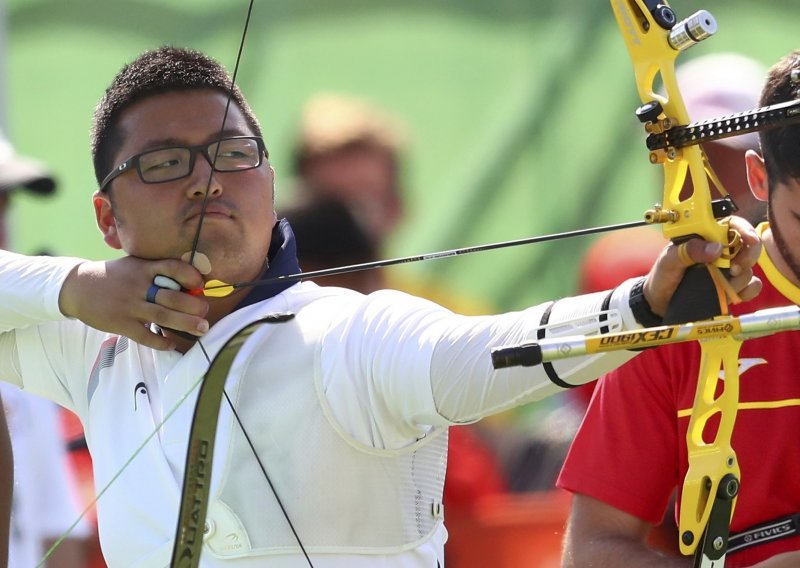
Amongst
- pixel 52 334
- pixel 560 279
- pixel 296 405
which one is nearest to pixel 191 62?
pixel 52 334

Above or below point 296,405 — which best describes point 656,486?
below

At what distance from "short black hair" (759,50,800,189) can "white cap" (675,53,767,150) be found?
1.12m

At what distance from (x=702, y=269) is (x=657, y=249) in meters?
1.75

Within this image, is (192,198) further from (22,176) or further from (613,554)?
(22,176)

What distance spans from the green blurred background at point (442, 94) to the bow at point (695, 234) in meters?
2.22

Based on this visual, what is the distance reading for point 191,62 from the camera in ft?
9.17

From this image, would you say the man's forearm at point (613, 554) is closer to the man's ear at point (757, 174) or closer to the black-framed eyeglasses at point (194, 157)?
the man's ear at point (757, 174)

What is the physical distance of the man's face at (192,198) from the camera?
2.56m

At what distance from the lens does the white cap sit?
3881mm

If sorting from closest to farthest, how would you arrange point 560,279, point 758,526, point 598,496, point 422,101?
point 758,526, point 598,496, point 560,279, point 422,101

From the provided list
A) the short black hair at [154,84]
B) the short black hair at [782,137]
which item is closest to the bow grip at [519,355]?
the short black hair at [782,137]

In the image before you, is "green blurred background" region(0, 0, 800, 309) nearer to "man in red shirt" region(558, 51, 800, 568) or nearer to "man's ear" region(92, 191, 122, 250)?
"man's ear" region(92, 191, 122, 250)

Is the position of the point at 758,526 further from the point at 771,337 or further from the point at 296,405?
the point at 296,405

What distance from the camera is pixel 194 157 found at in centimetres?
261
